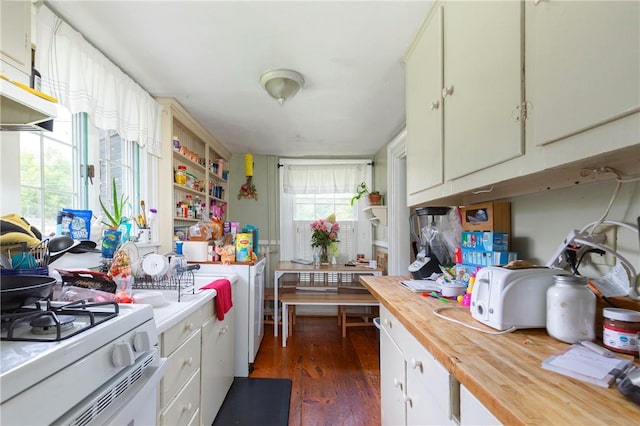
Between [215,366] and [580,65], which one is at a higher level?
[580,65]

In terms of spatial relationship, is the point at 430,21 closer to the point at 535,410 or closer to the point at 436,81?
the point at 436,81

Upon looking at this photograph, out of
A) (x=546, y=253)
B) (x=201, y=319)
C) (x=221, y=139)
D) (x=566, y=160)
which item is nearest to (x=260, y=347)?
(x=201, y=319)

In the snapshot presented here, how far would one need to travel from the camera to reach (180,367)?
1313 millimetres

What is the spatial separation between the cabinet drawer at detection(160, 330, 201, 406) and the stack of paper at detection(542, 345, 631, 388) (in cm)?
134

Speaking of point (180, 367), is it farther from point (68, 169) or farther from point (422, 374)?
point (68, 169)

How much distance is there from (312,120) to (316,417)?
7.81ft

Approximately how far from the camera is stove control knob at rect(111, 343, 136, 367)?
0.73 m

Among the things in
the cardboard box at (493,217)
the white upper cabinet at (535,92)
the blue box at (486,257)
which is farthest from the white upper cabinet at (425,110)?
the blue box at (486,257)

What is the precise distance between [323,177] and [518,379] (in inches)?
135

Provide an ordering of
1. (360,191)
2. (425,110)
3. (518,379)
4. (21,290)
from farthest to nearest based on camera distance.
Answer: (360,191), (425,110), (21,290), (518,379)

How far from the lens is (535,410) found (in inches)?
19.4

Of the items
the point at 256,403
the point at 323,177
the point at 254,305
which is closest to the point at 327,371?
the point at 256,403

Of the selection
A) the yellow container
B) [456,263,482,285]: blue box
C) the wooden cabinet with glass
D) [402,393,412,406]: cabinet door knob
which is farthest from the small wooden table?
[402,393,412,406]: cabinet door knob

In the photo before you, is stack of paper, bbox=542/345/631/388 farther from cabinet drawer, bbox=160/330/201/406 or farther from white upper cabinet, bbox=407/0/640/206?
cabinet drawer, bbox=160/330/201/406
